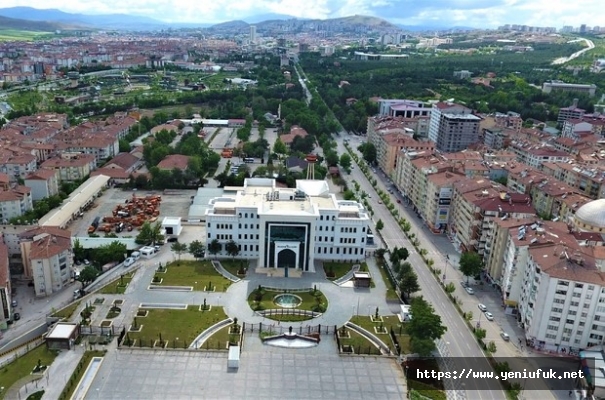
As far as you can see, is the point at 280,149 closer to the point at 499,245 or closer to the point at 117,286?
the point at 117,286

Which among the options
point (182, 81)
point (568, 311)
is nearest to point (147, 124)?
point (182, 81)

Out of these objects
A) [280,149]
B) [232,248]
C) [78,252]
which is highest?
[280,149]

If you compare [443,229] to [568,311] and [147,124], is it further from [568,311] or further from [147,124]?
[147,124]

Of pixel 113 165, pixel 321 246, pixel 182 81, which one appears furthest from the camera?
pixel 182 81

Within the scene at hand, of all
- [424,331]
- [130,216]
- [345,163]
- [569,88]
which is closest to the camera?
[424,331]

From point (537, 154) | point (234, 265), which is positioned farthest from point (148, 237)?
point (537, 154)

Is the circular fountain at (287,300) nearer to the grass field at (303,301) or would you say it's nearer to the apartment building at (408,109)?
the grass field at (303,301)

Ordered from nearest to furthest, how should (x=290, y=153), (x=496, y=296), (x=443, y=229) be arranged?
(x=496, y=296), (x=443, y=229), (x=290, y=153)

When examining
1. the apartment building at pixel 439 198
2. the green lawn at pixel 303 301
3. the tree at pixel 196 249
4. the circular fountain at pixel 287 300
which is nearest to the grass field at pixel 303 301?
the green lawn at pixel 303 301
